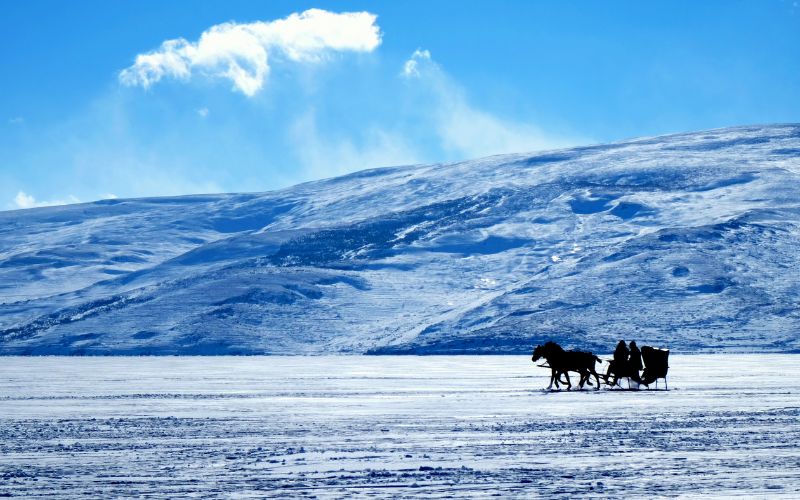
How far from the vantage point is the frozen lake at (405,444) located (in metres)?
16.8

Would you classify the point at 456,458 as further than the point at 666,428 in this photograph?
No

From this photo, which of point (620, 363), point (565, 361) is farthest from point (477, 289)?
point (565, 361)

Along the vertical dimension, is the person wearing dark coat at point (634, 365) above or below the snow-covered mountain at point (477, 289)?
below

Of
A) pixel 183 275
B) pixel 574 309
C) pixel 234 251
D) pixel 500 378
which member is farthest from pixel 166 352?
pixel 500 378

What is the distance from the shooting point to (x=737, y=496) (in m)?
15.4

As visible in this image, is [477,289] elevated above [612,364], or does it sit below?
above

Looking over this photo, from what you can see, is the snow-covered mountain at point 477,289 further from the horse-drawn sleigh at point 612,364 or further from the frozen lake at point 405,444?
the frozen lake at point 405,444

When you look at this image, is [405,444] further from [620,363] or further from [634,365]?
[634,365]

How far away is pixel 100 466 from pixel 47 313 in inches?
6151

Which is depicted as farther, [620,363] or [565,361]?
[620,363]

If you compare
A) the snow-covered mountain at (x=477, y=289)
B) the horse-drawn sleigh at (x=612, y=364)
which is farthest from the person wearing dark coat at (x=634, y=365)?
the snow-covered mountain at (x=477, y=289)

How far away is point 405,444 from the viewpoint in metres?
22.2

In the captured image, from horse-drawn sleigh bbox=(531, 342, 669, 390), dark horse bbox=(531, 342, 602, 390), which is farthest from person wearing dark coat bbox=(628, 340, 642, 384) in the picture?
dark horse bbox=(531, 342, 602, 390)

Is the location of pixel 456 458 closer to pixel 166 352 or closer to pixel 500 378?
pixel 500 378
